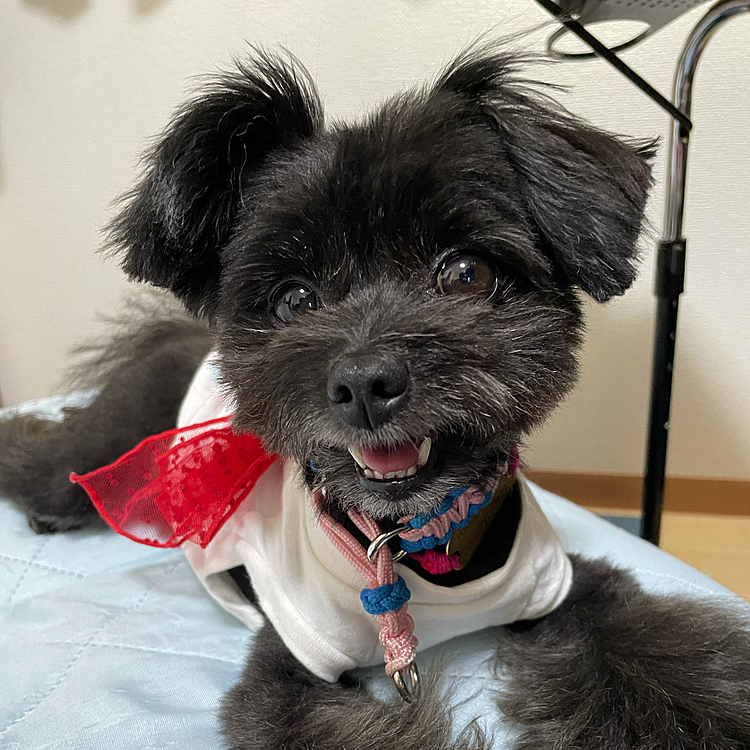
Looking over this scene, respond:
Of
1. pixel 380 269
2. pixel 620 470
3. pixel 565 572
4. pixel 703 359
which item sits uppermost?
pixel 380 269

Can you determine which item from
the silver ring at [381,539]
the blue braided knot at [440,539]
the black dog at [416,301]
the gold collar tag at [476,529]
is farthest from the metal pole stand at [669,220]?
the silver ring at [381,539]

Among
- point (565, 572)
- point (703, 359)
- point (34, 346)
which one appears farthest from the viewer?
point (34, 346)

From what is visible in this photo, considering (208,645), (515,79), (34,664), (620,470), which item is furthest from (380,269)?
(620,470)

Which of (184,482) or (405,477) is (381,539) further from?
(184,482)

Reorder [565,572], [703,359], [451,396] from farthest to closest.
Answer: [703,359] → [565,572] → [451,396]

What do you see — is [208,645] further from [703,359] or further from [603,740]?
[703,359]

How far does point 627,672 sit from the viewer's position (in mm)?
792

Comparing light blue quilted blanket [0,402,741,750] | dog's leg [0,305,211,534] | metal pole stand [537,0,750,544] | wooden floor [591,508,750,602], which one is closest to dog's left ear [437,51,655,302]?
metal pole stand [537,0,750,544]

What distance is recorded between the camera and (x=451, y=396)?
0.58 meters

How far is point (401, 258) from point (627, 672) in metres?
0.60

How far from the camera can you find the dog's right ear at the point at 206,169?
74cm

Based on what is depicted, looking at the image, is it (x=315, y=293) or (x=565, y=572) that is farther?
(x=565, y=572)

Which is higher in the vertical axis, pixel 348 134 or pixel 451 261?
pixel 348 134

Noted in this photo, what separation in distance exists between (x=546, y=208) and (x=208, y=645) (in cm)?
→ 84
